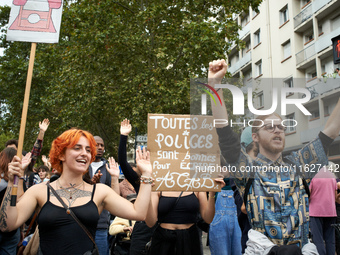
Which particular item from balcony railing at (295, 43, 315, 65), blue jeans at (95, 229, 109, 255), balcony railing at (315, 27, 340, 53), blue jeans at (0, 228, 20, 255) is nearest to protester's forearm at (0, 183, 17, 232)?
blue jeans at (0, 228, 20, 255)

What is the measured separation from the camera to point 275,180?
9.79ft

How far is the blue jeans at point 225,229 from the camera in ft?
15.8

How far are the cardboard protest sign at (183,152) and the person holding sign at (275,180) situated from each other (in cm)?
31

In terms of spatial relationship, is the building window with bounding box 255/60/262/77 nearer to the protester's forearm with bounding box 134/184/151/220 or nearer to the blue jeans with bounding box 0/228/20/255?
the blue jeans with bounding box 0/228/20/255

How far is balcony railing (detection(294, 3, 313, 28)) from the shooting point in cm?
2403

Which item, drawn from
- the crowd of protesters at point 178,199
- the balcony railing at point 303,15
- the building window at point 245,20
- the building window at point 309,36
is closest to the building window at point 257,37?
the building window at point 245,20

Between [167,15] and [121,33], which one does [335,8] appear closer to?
[167,15]

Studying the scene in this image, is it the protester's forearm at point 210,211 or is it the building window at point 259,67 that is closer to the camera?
the protester's forearm at point 210,211

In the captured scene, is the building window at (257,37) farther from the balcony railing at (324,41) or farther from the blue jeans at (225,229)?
the blue jeans at (225,229)

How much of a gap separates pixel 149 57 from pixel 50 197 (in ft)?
45.6

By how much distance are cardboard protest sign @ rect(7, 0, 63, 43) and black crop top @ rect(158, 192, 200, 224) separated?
6.04 feet

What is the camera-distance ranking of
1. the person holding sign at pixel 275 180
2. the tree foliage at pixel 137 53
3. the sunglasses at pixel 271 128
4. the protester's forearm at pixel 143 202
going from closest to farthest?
1. the person holding sign at pixel 275 180
2. the protester's forearm at pixel 143 202
3. the sunglasses at pixel 271 128
4. the tree foliage at pixel 137 53

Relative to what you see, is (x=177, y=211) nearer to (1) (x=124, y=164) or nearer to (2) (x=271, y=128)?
(1) (x=124, y=164)

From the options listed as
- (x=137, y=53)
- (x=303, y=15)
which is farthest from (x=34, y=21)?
(x=303, y=15)
